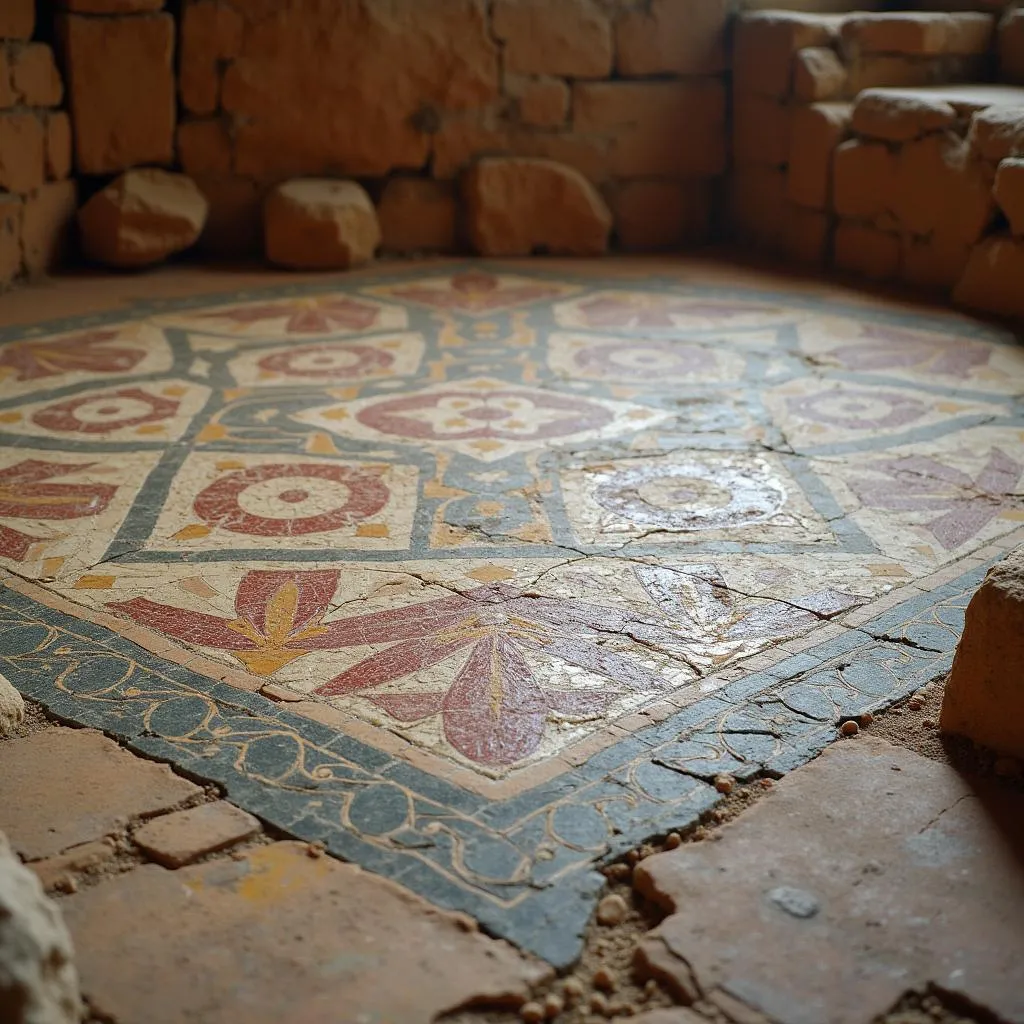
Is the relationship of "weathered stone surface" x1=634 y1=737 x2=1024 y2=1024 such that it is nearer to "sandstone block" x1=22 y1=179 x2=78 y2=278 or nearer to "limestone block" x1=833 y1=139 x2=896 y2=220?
"limestone block" x1=833 y1=139 x2=896 y2=220

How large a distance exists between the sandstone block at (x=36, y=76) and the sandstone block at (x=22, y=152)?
0.32ft

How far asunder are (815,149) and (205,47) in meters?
3.10

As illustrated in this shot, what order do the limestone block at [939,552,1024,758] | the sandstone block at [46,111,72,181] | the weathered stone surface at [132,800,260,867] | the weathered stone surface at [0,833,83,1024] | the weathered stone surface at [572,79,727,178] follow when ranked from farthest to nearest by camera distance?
the weathered stone surface at [572,79,727,178]
the sandstone block at [46,111,72,181]
the limestone block at [939,552,1024,758]
the weathered stone surface at [132,800,260,867]
the weathered stone surface at [0,833,83,1024]

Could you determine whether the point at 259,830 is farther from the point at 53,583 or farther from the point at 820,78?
the point at 820,78

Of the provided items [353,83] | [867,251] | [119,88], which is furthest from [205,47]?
[867,251]

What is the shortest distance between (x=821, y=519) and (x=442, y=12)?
4319 millimetres

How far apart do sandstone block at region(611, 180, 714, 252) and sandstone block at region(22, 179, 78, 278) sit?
9.58ft

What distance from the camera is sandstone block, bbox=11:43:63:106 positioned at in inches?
219

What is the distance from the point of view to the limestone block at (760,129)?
655cm

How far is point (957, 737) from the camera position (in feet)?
7.14

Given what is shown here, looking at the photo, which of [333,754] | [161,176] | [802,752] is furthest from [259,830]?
[161,176]

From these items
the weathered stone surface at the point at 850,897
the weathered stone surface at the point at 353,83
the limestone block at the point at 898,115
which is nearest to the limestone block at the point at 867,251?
the limestone block at the point at 898,115

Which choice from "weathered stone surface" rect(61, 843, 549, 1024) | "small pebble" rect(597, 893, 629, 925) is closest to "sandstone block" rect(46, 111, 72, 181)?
"weathered stone surface" rect(61, 843, 549, 1024)

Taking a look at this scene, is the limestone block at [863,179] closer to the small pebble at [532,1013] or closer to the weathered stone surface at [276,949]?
the weathered stone surface at [276,949]
